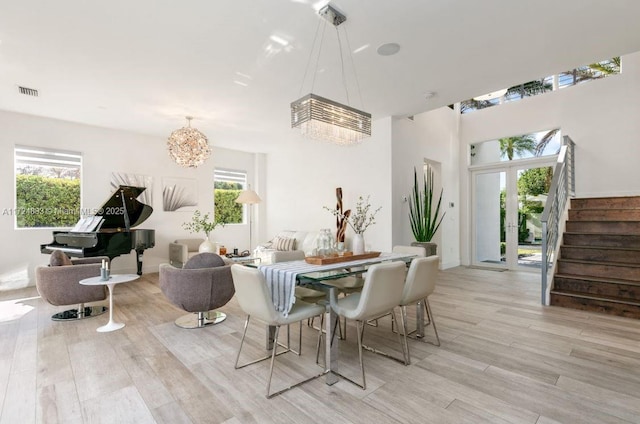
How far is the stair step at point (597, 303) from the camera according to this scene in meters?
3.75

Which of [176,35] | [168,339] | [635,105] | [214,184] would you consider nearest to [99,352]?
[168,339]

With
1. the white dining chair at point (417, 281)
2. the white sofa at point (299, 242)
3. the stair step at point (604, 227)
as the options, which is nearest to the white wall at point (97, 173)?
the white sofa at point (299, 242)

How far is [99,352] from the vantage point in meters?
2.87

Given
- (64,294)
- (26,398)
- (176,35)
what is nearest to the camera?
(26,398)

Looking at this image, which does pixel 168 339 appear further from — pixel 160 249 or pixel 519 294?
pixel 519 294

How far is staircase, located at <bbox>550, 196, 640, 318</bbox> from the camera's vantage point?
396cm

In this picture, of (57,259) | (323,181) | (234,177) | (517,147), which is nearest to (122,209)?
(57,259)

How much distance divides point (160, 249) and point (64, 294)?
330 cm

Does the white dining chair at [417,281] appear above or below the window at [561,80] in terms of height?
below

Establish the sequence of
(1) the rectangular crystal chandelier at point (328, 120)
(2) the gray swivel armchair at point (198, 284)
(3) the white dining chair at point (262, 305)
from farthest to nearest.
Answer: (2) the gray swivel armchair at point (198, 284), (1) the rectangular crystal chandelier at point (328, 120), (3) the white dining chair at point (262, 305)

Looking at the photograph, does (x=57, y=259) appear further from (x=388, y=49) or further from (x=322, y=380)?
(x=388, y=49)

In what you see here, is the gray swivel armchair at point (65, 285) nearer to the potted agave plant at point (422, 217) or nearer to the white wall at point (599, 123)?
the potted agave plant at point (422, 217)

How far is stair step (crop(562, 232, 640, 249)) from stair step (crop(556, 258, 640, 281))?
16.8 inches

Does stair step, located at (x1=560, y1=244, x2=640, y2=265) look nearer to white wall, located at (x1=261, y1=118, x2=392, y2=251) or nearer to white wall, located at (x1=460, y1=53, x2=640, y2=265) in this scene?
white wall, located at (x1=460, y1=53, x2=640, y2=265)
